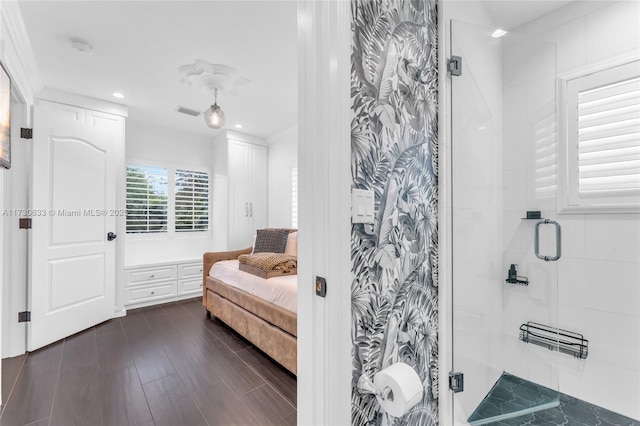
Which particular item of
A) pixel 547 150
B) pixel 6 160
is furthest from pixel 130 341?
pixel 547 150

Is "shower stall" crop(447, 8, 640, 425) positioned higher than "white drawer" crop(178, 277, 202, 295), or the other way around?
"shower stall" crop(447, 8, 640, 425)

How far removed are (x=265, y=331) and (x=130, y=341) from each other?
1422mm

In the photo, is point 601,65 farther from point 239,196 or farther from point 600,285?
point 239,196

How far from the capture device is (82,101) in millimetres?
3158

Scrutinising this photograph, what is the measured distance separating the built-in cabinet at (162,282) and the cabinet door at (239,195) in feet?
2.18

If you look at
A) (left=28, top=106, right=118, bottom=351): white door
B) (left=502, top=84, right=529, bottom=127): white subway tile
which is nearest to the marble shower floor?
(left=502, top=84, right=529, bottom=127): white subway tile

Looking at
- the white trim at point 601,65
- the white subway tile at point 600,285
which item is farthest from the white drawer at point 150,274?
the white trim at point 601,65

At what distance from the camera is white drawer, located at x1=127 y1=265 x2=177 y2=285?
3635 mm

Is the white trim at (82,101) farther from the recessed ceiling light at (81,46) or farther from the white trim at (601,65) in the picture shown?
the white trim at (601,65)

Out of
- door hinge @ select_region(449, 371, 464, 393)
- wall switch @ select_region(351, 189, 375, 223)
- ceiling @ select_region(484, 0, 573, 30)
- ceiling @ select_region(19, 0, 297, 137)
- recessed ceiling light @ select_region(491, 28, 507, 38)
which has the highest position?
ceiling @ select_region(484, 0, 573, 30)

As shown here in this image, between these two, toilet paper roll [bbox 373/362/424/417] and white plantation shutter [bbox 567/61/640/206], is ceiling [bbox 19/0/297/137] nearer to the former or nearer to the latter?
white plantation shutter [bbox 567/61/640/206]

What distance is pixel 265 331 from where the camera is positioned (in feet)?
7.71

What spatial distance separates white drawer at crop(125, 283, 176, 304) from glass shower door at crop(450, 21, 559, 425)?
3.73 m

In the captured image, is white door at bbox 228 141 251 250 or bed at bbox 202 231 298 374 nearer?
bed at bbox 202 231 298 374
